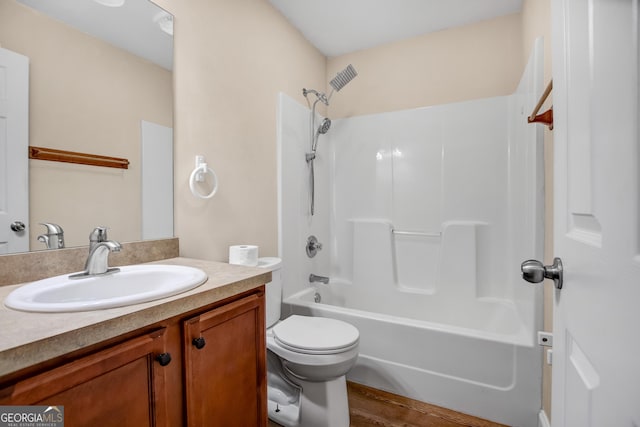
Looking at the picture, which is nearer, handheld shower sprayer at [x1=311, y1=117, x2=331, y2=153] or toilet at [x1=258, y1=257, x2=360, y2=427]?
toilet at [x1=258, y1=257, x2=360, y2=427]

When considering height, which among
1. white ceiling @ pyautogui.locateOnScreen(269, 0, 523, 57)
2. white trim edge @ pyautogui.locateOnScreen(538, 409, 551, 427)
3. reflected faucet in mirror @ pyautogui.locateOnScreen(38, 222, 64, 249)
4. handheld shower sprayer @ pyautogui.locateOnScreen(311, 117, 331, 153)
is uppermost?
white ceiling @ pyautogui.locateOnScreen(269, 0, 523, 57)

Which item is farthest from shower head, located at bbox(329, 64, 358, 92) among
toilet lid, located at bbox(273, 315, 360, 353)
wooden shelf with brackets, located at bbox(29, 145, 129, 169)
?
toilet lid, located at bbox(273, 315, 360, 353)

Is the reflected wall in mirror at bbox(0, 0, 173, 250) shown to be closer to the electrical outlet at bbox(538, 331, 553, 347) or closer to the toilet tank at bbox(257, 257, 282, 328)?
the toilet tank at bbox(257, 257, 282, 328)

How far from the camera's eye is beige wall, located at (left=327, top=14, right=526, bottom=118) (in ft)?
7.12

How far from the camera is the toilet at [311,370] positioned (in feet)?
4.45

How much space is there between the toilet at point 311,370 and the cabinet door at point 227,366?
1.11ft

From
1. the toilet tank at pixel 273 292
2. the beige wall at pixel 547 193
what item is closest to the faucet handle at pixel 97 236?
the toilet tank at pixel 273 292

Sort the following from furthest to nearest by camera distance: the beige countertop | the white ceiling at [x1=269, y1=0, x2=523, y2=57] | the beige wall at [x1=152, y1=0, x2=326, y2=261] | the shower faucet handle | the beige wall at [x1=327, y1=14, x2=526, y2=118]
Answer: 1. the shower faucet handle
2. the beige wall at [x1=327, y1=14, x2=526, y2=118]
3. the white ceiling at [x1=269, y1=0, x2=523, y2=57]
4. the beige wall at [x1=152, y1=0, x2=326, y2=261]
5. the beige countertop

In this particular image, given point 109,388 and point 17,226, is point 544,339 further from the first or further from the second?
point 17,226

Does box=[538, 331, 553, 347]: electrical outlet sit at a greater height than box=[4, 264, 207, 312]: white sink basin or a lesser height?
lesser

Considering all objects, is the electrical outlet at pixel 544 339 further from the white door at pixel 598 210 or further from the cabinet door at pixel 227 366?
the cabinet door at pixel 227 366

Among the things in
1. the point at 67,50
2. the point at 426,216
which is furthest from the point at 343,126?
the point at 67,50

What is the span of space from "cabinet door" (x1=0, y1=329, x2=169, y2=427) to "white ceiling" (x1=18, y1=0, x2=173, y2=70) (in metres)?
1.19

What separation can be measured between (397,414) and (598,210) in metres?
1.60
